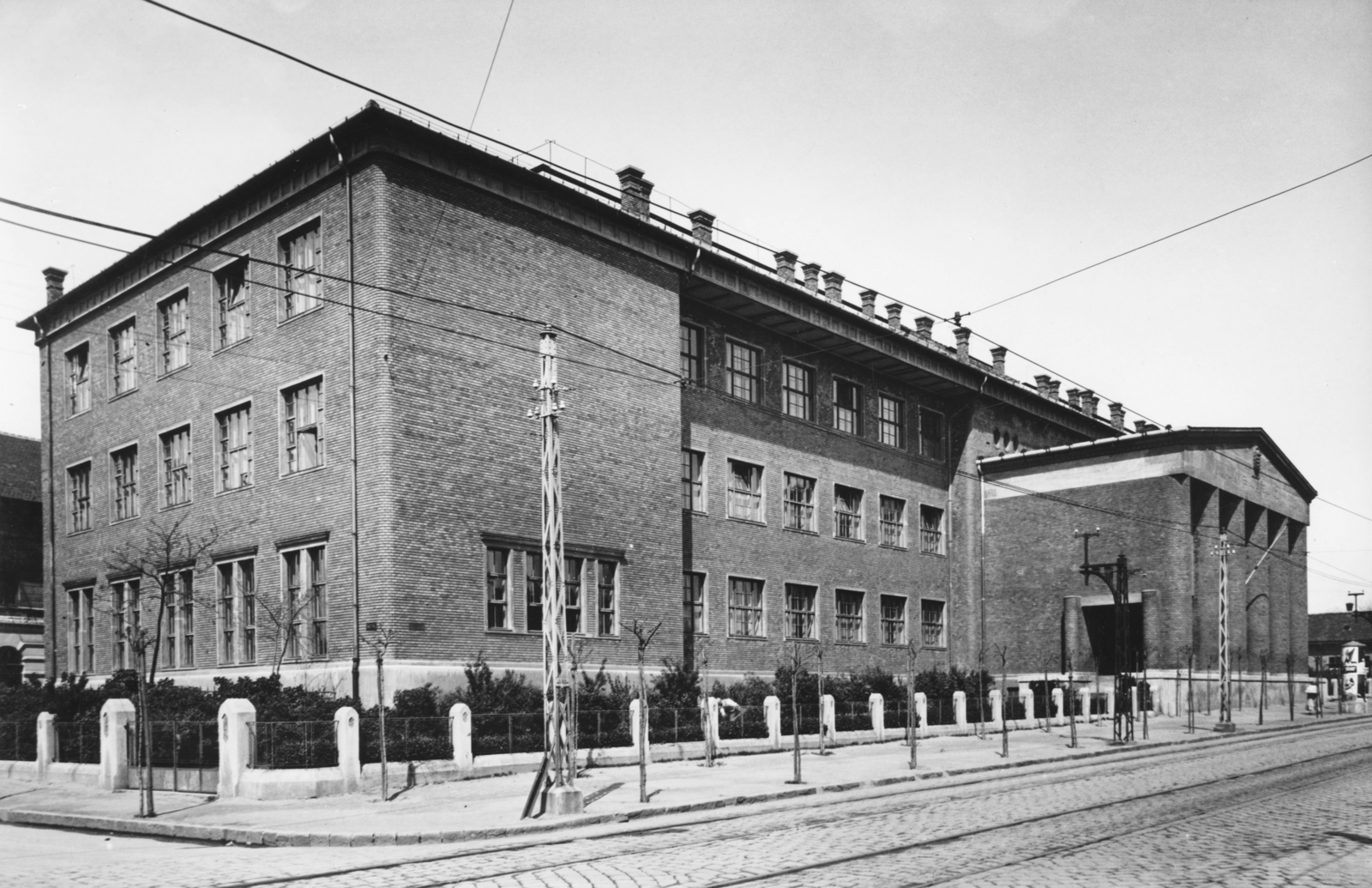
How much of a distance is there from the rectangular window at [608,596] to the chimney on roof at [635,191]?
954cm

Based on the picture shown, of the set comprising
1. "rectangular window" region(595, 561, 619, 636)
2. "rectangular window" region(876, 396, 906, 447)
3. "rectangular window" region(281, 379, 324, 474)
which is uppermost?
"rectangular window" region(876, 396, 906, 447)

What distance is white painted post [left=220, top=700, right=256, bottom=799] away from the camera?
1998 cm

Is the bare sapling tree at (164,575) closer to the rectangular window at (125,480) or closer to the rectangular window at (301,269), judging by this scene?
the rectangular window at (125,480)

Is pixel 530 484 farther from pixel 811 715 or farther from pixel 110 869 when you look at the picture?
pixel 110 869

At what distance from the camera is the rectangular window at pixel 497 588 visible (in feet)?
91.4

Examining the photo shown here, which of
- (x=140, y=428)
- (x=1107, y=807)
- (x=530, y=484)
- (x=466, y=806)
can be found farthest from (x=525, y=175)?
(x=1107, y=807)

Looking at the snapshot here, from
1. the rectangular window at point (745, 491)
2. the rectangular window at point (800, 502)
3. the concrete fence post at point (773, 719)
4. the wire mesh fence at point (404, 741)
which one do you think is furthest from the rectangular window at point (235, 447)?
the rectangular window at point (800, 502)

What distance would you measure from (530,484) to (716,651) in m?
9.90

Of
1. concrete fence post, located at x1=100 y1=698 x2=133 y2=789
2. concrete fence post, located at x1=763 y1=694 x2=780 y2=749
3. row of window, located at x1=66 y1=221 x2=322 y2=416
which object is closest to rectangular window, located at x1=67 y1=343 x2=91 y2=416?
row of window, located at x1=66 y1=221 x2=322 y2=416

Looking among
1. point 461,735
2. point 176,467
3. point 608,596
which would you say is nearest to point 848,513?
point 608,596

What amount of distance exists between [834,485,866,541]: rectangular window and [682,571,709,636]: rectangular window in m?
7.86

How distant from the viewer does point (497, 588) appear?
2812 cm

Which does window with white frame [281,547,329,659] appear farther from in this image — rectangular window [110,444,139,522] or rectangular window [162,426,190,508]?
rectangular window [110,444,139,522]

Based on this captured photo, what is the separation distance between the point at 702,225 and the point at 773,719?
15016mm
